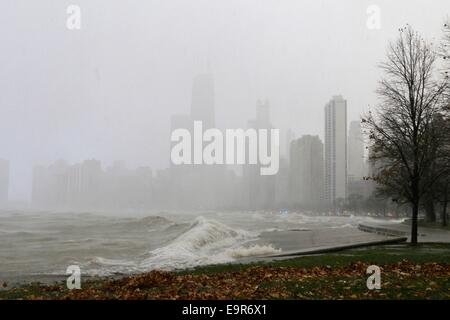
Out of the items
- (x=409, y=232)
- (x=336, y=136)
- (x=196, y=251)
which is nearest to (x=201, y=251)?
(x=196, y=251)

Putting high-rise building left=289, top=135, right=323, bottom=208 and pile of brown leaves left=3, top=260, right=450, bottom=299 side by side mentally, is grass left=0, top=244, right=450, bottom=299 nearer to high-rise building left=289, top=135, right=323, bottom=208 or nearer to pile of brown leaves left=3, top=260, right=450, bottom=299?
pile of brown leaves left=3, top=260, right=450, bottom=299

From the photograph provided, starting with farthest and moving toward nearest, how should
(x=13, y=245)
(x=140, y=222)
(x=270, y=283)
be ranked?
(x=140, y=222)
(x=13, y=245)
(x=270, y=283)

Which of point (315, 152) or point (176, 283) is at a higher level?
point (315, 152)

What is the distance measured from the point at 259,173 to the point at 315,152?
1053 cm

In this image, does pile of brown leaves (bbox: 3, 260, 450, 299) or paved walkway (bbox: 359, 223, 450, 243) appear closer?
pile of brown leaves (bbox: 3, 260, 450, 299)

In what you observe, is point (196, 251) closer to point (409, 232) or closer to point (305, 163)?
point (409, 232)

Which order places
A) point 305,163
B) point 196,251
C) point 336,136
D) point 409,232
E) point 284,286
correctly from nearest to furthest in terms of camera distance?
point 284,286 < point 196,251 < point 409,232 < point 336,136 < point 305,163

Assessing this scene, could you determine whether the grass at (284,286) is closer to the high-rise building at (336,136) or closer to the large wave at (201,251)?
the large wave at (201,251)

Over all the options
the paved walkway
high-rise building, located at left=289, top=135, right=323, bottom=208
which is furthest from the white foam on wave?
high-rise building, located at left=289, top=135, right=323, bottom=208
